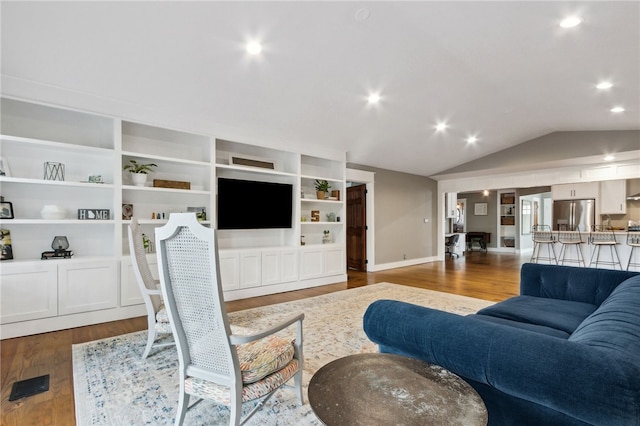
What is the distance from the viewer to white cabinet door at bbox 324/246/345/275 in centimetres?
599

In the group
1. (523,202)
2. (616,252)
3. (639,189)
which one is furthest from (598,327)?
(523,202)

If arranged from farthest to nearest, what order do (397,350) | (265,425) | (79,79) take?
1. (79,79)
2. (265,425)
3. (397,350)

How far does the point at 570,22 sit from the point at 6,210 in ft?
19.5

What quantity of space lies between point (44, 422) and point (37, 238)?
101 inches

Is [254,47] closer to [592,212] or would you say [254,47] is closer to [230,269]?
[230,269]

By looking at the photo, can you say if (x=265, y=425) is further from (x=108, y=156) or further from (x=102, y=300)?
(x=108, y=156)

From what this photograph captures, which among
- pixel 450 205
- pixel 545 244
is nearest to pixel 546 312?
pixel 545 244

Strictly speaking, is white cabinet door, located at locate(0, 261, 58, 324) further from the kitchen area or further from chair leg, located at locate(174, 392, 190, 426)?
the kitchen area

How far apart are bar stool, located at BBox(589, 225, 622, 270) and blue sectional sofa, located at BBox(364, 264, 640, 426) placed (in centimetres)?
568

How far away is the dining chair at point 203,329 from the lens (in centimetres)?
150

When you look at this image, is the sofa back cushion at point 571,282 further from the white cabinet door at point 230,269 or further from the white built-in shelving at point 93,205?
the white cabinet door at point 230,269

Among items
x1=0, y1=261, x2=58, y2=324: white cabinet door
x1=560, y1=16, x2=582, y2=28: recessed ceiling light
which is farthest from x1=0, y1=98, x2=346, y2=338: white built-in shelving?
x1=560, y1=16, x2=582, y2=28: recessed ceiling light

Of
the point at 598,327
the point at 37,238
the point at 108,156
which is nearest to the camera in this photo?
the point at 598,327

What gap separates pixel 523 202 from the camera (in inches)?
480
